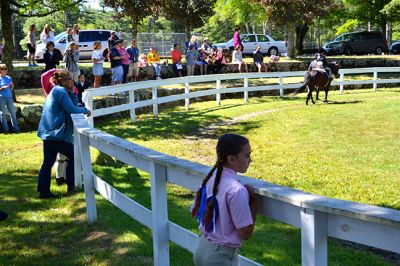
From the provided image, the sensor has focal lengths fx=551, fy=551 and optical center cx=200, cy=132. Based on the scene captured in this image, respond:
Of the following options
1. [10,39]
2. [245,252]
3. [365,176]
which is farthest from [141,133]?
[245,252]

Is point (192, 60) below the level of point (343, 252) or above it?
above

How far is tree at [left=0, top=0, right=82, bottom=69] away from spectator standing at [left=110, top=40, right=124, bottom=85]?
2202 mm

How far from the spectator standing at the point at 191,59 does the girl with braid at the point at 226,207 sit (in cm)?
2024

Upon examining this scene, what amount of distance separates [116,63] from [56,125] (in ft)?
37.2

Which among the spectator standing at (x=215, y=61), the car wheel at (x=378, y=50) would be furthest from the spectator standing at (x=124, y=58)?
the car wheel at (x=378, y=50)

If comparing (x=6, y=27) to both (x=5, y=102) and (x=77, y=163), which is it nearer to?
(x=5, y=102)

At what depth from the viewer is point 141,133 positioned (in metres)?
13.1

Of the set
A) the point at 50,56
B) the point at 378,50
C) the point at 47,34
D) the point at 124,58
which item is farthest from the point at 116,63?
the point at 378,50

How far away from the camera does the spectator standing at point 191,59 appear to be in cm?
2306

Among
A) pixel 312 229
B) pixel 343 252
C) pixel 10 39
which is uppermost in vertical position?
pixel 10 39

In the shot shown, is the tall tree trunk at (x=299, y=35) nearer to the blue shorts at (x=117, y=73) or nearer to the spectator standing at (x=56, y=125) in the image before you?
the blue shorts at (x=117, y=73)

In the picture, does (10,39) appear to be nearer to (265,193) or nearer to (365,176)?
(365,176)

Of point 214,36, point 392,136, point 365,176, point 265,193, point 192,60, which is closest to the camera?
point 265,193

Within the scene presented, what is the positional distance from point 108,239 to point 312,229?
132 inches
